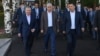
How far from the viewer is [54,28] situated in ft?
44.4

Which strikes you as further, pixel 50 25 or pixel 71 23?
pixel 50 25

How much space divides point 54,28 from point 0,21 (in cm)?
2263

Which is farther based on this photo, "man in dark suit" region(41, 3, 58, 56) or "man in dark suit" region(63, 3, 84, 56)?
"man in dark suit" region(41, 3, 58, 56)

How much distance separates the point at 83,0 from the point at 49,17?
2762 cm

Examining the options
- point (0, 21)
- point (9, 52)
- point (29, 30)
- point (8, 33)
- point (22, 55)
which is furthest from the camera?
point (0, 21)

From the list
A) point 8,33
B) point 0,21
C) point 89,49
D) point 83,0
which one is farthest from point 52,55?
point 83,0

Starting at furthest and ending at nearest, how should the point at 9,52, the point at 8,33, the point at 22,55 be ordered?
1. the point at 8,33
2. the point at 9,52
3. the point at 22,55

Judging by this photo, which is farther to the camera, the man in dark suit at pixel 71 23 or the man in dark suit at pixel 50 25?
the man in dark suit at pixel 50 25

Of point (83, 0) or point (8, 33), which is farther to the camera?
point (83, 0)

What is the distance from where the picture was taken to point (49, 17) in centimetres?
1366

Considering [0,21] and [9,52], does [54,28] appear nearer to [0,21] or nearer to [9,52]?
[9,52]

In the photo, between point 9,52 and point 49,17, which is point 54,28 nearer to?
point 49,17

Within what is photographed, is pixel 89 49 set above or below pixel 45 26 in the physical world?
below

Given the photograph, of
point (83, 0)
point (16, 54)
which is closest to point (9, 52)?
point (16, 54)
